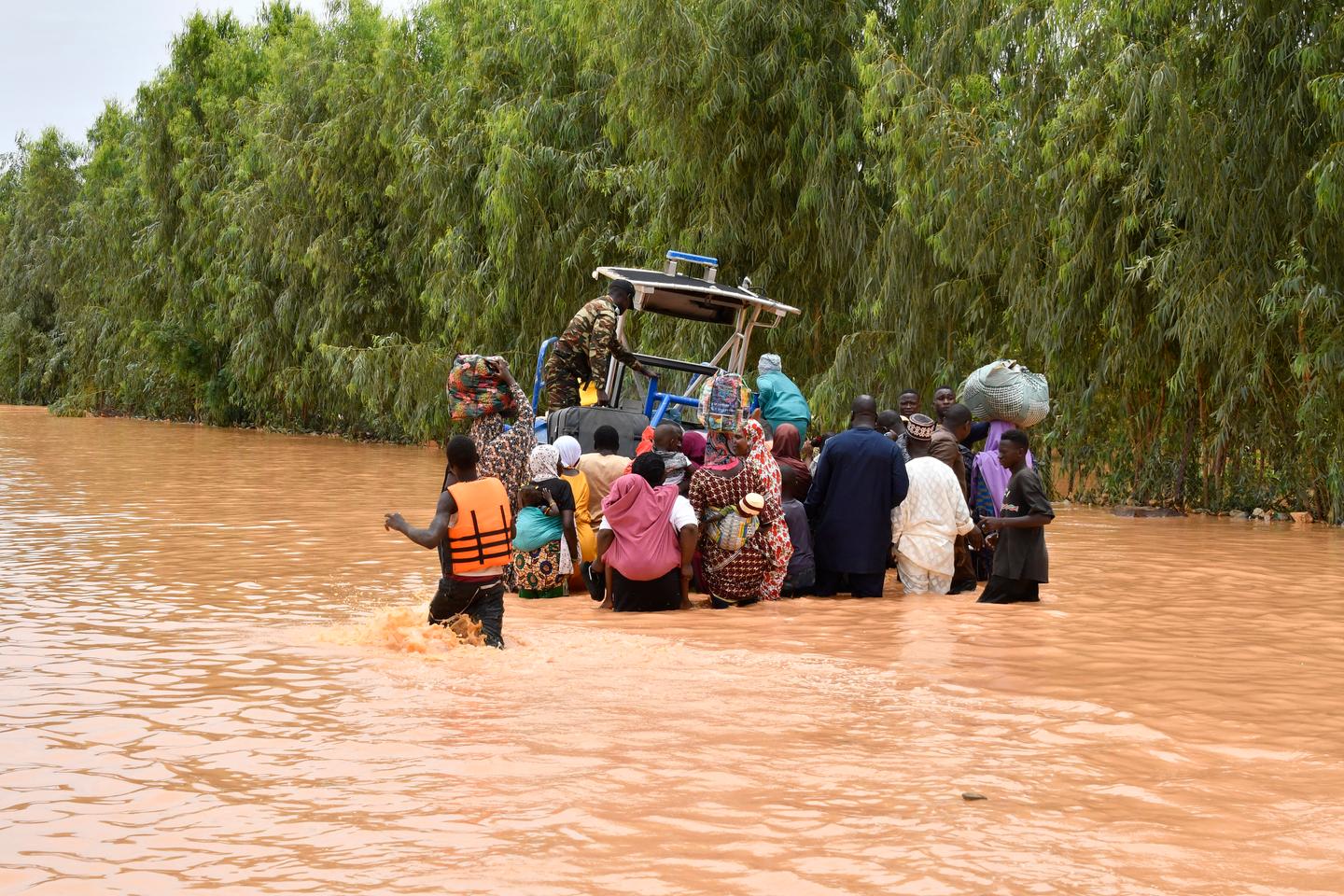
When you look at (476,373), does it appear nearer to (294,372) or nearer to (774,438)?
(774,438)

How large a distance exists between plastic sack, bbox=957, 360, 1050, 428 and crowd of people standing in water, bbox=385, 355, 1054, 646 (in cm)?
67

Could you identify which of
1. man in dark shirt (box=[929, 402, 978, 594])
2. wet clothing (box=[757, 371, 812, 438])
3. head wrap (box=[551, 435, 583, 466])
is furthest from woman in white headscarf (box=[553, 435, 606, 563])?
man in dark shirt (box=[929, 402, 978, 594])

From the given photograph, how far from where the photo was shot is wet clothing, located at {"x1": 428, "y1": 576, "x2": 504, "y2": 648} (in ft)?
28.6

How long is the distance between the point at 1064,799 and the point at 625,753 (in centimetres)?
190

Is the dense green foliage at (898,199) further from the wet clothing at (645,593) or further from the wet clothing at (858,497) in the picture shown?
the wet clothing at (645,593)

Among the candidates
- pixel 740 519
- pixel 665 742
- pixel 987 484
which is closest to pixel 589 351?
pixel 740 519

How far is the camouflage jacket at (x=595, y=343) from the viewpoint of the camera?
1376cm

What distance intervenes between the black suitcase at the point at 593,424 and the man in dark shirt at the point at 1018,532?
3354 mm

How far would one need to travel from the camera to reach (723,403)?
11.1 metres

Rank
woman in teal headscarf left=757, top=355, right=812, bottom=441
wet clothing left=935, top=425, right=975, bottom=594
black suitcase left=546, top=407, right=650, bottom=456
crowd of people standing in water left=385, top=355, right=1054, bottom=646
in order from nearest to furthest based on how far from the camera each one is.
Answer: crowd of people standing in water left=385, top=355, right=1054, bottom=646
wet clothing left=935, top=425, right=975, bottom=594
black suitcase left=546, top=407, right=650, bottom=456
woman in teal headscarf left=757, top=355, right=812, bottom=441

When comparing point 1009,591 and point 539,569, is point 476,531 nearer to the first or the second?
point 539,569

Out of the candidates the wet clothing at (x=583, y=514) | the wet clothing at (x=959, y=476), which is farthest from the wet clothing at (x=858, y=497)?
the wet clothing at (x=583, y=514)

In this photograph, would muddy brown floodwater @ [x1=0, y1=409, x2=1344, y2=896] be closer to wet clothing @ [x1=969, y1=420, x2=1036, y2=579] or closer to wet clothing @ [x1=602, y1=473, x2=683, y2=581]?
wet clothing @ [x1=602, y1=473, x2=683, y2=581]

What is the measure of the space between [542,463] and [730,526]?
1.46 metres
